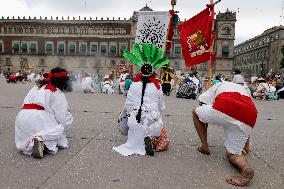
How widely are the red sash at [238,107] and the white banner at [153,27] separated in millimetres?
3651

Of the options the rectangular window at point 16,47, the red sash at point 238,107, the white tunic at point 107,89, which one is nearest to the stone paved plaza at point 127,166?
the red sash at point 238,107

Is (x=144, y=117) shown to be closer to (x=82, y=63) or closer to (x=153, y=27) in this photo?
(x=153, y=27)

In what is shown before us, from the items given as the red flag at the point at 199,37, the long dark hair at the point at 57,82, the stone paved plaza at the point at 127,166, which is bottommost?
the stone paved plaza at the point at 127,166

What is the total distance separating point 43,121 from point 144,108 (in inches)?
54.9

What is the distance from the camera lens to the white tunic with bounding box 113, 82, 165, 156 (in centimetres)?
461

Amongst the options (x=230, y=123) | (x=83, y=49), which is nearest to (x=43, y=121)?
(x=230, y=123)

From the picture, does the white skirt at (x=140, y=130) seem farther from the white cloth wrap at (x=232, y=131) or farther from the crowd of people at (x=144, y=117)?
the white cloth wrap at (x=232, y=131)

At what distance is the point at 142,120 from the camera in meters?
4.71

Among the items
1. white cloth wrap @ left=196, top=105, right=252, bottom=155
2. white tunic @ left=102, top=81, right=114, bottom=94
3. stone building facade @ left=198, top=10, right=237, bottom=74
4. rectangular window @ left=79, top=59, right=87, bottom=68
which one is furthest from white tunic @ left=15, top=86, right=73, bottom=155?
rectangular window @ left=79, top=59, right=87, bottom=68

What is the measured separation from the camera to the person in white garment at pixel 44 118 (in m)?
4.24

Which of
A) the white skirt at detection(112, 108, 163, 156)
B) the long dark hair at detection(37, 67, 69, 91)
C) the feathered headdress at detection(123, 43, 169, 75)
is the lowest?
the white skirt at detection(112, 108, 163, 156)

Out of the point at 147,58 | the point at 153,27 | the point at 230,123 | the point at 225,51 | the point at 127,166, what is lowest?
the point at 127,166

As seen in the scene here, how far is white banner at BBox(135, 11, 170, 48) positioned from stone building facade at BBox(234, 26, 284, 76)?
5790 cm

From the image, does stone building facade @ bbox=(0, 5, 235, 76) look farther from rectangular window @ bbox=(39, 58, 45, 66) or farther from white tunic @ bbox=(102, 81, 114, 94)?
white tunic @ bbox=(102, 81, 114, 94)
